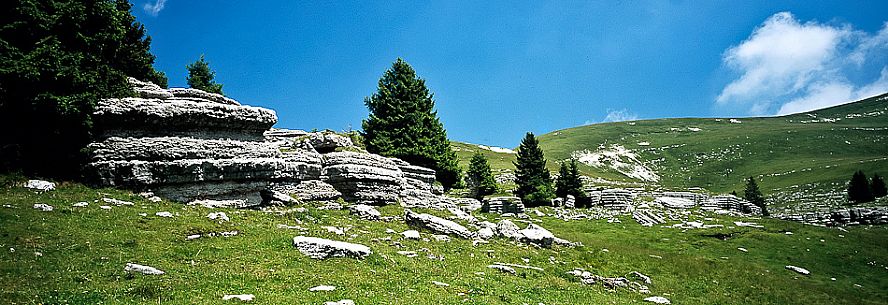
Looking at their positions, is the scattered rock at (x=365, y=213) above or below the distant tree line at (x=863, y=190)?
below

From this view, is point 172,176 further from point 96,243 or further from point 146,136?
point 96,243

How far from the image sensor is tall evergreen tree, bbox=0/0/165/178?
1964 cm

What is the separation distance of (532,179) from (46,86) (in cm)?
4597

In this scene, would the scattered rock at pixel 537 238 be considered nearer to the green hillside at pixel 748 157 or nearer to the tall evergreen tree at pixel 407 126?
the tall evergreen tree at pixel 407 126

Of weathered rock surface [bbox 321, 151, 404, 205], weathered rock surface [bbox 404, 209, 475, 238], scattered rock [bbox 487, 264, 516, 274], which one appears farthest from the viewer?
weathered rock surface [bbox 321, 151, 404, 205]

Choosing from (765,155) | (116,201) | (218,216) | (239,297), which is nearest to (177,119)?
(116,201)

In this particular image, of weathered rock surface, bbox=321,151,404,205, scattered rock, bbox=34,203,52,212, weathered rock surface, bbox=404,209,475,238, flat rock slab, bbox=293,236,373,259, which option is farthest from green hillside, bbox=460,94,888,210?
scattered rock, bbox=34,203,52,212

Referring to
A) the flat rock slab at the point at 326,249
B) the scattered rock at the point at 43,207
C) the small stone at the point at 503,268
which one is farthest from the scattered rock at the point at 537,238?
the scattered rock at the point at 43,207

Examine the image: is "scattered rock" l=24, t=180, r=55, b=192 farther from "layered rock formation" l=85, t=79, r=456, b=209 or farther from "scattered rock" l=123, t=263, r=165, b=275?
"scattered rock" l=123, t=263, r=165, b=275

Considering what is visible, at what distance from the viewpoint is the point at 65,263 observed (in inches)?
460

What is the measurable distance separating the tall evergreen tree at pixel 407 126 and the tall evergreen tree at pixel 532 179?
853 centimetres

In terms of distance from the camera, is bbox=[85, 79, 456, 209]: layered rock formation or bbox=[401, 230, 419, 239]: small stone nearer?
bbox=[401, 230, 419, 239]: small stone

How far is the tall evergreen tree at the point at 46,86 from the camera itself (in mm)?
19641

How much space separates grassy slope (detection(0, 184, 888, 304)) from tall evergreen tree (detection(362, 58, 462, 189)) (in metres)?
21.2
